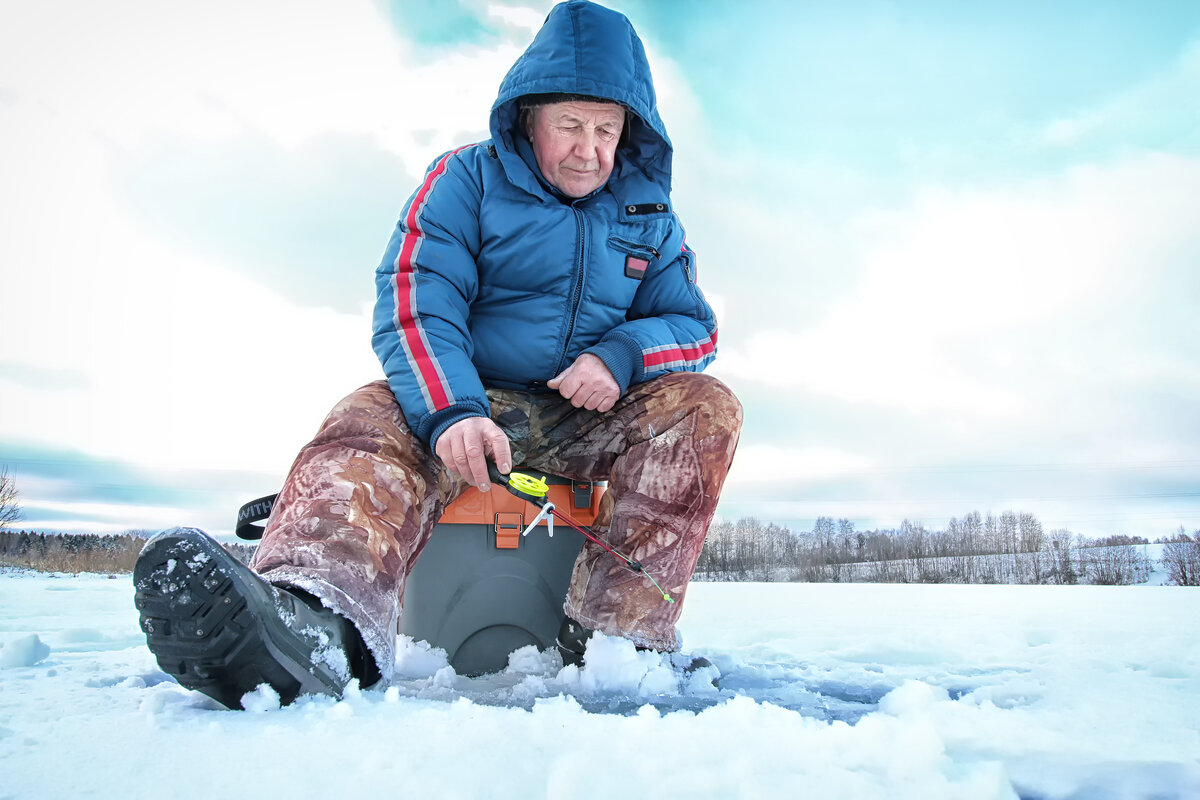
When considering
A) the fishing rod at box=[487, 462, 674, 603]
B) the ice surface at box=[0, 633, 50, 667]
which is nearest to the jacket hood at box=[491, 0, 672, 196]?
the fishing rod at box=[487, 462, 674, 603]

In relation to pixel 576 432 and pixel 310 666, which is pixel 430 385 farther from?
pixel 310 666

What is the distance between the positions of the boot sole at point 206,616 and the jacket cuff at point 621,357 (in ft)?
2.97

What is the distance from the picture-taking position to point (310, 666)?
989 millimetres

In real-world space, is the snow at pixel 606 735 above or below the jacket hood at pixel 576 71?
below

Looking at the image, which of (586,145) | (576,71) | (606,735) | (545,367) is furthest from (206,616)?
(576,71)

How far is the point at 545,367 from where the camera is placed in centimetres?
177

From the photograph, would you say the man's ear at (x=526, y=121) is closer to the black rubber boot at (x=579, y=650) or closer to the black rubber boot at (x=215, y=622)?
the black rubber boot at (x=579, y=650)

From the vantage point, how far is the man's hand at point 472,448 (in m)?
1.37

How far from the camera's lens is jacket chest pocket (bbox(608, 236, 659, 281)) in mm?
1820

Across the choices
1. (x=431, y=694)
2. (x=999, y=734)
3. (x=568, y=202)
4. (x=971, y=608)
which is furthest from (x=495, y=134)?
(x=971, y=608)

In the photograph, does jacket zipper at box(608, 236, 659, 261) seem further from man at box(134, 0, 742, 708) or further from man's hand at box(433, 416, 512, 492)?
man's hand at box(433, 416, 512, 492)

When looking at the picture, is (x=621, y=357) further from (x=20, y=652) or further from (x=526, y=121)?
(x=20, y=652)

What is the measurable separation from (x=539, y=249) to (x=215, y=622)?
3.63ft

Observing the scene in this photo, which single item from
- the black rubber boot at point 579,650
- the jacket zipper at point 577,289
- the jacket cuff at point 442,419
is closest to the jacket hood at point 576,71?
the jacket zipper at point 577,289
